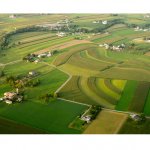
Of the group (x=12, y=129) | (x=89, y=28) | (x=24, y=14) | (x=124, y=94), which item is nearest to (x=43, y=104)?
(x=12, y=129)

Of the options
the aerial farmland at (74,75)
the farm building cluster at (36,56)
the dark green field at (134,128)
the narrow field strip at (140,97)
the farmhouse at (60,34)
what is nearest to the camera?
the dark green field at (134,128)

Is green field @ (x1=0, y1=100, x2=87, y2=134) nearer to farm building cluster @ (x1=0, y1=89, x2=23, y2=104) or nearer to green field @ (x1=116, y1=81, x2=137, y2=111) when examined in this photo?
farm building cluster @ (x1=0, y1=89, x2=23, y2=104)

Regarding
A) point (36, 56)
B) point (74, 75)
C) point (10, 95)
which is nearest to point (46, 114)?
point (10, 95)

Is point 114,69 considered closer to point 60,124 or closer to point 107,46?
point 107,46

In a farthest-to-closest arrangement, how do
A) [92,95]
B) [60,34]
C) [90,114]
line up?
[60,34], [92,95], [90,114]

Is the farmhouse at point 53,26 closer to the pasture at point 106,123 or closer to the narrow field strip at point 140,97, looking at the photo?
the narrow field strip at point 140,97

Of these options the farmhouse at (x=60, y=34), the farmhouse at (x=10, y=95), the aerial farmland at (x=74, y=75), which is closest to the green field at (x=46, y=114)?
the aerial farmland at (x=74, y=75)

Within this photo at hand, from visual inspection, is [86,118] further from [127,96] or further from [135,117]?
[127,96]

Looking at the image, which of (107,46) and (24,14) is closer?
(107,46)
